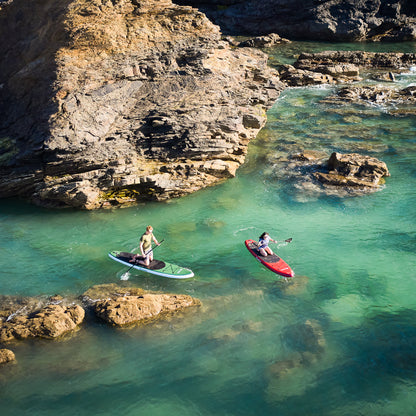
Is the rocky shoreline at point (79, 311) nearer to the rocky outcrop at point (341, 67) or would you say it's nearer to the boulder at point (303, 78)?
the boulder at point (303, 78)

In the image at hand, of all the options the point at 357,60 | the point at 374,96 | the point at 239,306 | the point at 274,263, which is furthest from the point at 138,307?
the point at 357,60

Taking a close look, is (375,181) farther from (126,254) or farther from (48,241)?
(48,241)

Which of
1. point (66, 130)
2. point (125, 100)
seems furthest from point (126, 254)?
point (125, 100)

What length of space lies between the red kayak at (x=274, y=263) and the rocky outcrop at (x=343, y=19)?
44.7 m

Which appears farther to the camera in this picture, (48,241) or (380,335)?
(48,241)

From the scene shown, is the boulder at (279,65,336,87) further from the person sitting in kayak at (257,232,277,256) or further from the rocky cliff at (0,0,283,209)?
the person sitting in kayak at (257,232,277,256)

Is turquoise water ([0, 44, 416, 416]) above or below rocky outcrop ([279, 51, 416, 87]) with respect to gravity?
below

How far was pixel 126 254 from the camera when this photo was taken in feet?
52.0

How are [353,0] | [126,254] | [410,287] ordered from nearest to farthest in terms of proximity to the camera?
[410,287] → [126,254] → [353,0]

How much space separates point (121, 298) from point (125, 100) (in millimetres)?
11586

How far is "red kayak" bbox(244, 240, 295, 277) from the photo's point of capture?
14.9 meters

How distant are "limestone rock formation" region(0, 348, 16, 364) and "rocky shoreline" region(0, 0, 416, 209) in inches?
336

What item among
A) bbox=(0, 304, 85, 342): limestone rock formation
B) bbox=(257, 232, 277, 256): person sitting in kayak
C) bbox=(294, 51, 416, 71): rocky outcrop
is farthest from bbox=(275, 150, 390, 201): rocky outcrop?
bbox=(294, 51, 416, 71): rocky outcrop

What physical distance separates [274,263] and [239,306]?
2.50 metres
